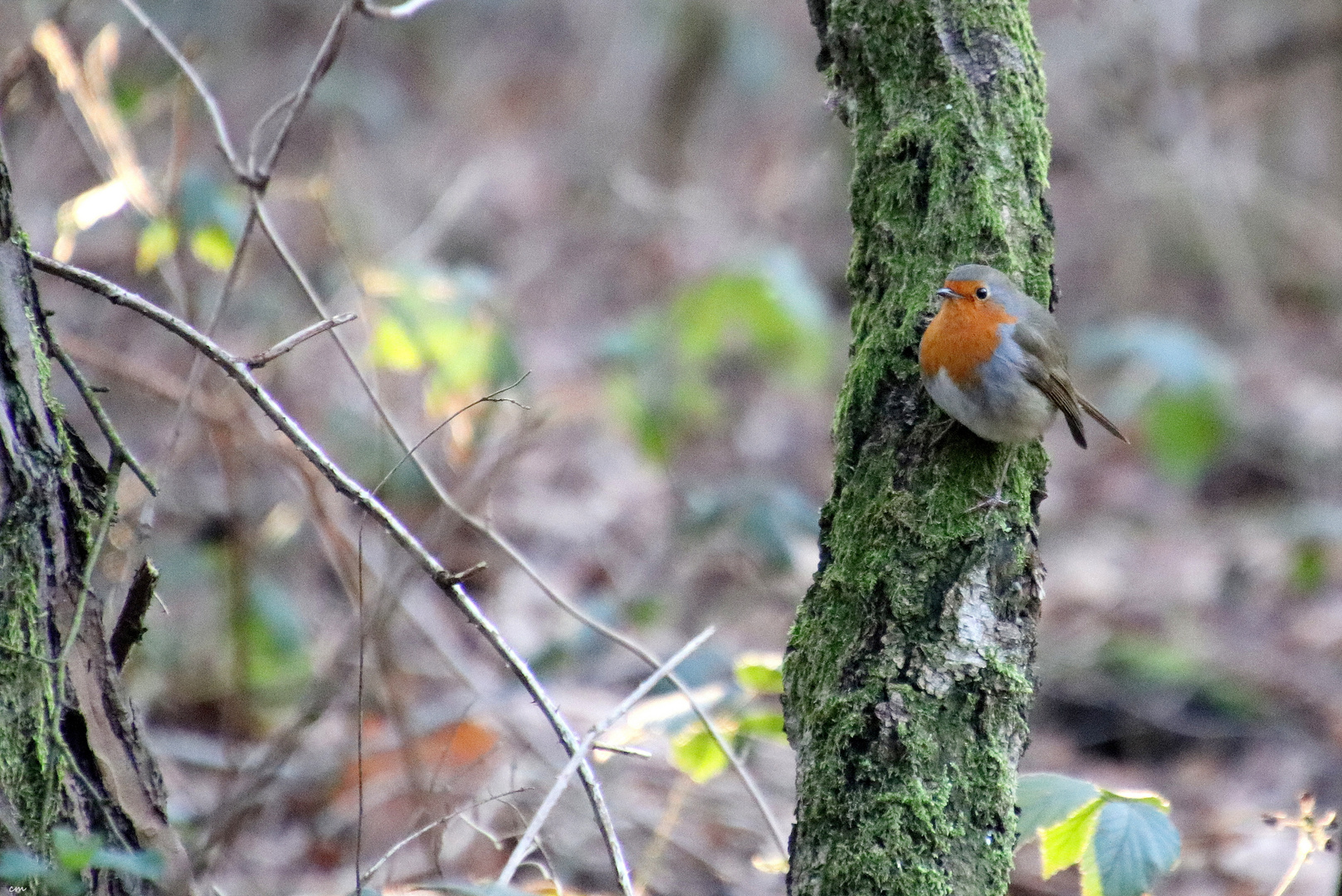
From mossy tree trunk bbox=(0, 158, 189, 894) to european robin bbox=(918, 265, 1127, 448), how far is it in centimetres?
135

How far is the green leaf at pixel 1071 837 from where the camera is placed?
2080 mm

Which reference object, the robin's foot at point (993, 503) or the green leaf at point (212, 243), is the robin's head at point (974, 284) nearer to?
the robin's foot at point (993, 503)

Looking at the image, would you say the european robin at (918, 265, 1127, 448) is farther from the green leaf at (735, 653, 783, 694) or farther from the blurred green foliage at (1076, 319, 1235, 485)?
the blurred green foliage at (1076, 319, 1235, 485)

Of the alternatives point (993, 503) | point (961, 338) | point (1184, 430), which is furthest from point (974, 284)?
point (1184, 430)

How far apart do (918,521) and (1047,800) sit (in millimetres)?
522

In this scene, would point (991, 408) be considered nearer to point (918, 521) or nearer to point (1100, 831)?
point (918, 521)

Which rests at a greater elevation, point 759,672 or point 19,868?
point 759,672

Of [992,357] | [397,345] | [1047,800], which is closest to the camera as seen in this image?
[1047,800]

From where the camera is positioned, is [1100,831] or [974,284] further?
[974,284]

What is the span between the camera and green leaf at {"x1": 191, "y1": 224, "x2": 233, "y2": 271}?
141 inches

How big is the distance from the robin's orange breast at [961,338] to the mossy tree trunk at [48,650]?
1.35 metres

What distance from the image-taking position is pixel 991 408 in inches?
80.4

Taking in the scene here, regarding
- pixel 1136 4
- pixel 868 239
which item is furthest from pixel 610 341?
pixel 1136 4

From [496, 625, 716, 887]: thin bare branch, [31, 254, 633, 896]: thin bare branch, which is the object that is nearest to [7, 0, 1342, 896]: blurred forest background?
[496, 625, 716, 887]: thin bare branch
